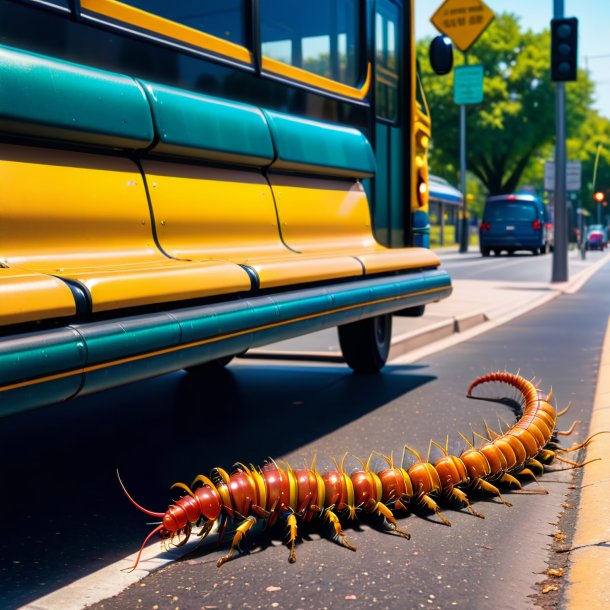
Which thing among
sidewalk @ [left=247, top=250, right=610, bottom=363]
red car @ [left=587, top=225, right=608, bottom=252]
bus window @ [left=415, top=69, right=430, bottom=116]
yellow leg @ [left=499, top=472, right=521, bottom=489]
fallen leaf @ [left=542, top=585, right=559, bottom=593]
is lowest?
red car @ [left=587, top=225, right=608, bottom=252]

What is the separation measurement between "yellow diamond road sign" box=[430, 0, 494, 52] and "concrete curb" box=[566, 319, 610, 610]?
86.5 ft

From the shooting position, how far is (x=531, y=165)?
218ft

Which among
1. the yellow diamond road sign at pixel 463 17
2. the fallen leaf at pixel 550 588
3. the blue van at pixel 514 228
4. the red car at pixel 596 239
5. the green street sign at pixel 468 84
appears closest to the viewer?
the fallen leaf at pixel 550 588

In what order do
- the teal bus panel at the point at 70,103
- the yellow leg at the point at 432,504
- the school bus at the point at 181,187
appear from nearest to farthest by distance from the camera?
the school bus at the point at 181,187, the teal bus panel at the point at 70,103, the yellow leg at the point at 432,504

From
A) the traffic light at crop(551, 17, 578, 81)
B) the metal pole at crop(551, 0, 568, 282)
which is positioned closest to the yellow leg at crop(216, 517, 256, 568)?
the traffic light at crop(551, 17, 578, 81)

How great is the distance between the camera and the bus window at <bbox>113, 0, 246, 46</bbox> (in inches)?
177

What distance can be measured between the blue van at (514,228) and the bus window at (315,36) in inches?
1360

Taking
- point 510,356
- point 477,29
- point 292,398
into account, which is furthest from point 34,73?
point 477,29

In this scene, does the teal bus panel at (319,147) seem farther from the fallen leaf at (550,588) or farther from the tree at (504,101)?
the tree at (504,101)

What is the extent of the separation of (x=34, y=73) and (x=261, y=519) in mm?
1906

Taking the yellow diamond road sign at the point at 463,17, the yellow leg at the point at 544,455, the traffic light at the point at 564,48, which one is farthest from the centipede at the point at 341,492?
the yellow diamond road sign at the point at 463,17

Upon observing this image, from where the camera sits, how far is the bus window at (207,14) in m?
4.50

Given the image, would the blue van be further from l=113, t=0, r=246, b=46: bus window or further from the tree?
l=113, t=0, r=246, b=46: bus window

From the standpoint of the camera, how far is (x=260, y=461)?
194 inches
